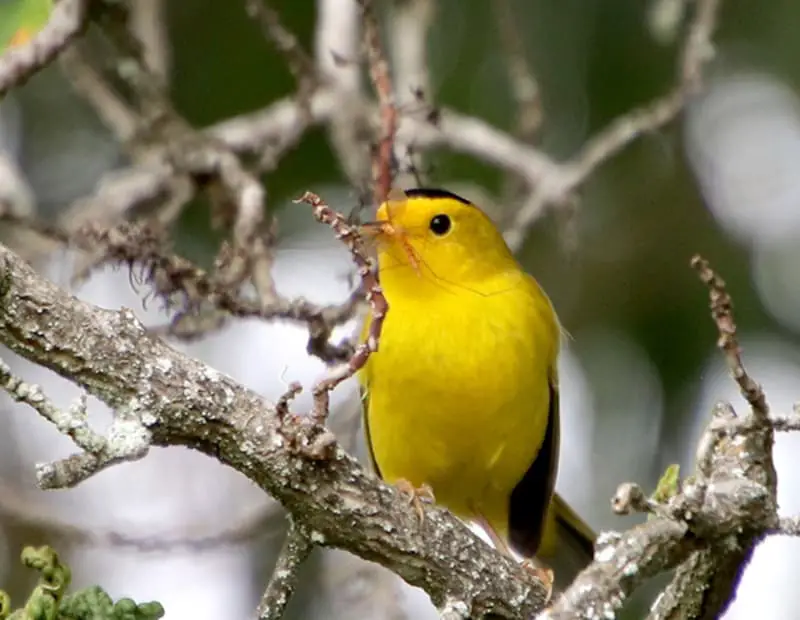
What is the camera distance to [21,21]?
2744mm

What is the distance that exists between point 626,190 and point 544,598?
2.77 meters

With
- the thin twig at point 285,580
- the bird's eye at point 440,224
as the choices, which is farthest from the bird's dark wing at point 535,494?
the thin twig at point 285,580

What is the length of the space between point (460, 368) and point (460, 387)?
1.8 inches

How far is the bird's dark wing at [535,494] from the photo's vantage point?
3.54m

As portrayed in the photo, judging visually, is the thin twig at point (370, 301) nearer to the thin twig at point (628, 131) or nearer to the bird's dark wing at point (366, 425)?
the bird's dark wing at point (366, 425)

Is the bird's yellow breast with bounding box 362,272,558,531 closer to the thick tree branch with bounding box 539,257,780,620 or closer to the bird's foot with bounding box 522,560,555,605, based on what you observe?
the bird's foot with bounding box 522,560,555,605

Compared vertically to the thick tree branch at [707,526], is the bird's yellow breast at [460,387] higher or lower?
higher

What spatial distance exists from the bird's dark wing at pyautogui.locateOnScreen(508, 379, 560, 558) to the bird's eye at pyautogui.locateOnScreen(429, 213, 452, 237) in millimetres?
483

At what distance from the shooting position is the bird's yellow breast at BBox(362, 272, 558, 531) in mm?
3234

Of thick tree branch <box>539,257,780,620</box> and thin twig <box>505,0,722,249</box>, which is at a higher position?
thin twig <box>505,0,722,249</box>

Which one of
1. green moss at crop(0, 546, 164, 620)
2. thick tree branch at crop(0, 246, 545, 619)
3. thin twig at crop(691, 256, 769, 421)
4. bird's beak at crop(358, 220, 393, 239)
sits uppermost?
bird's beak at crop(358, 220, 393, 239)

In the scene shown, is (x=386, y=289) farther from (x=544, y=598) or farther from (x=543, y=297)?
(x=544, y=598)

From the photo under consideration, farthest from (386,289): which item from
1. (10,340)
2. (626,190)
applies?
(626,190)

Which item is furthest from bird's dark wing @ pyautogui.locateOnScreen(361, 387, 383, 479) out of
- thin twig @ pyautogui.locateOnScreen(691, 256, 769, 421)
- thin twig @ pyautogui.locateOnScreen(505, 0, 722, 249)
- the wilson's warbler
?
thin twig @ pyautogui.locateOnScreen(691, 256, 769, 421)
